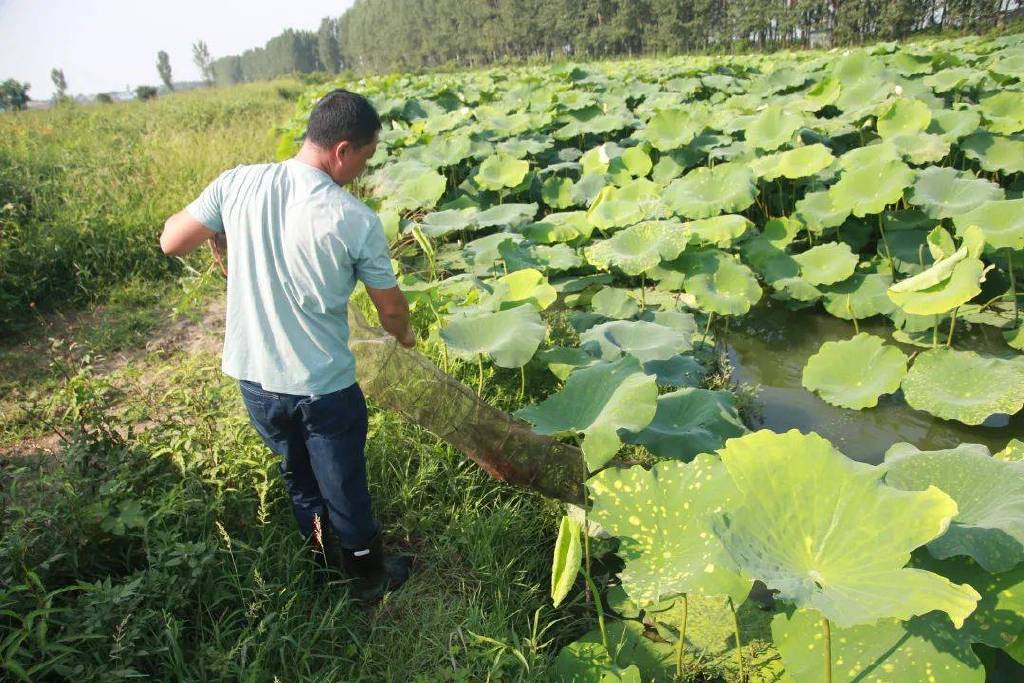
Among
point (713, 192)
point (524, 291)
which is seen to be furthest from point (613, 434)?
point (713, 192)

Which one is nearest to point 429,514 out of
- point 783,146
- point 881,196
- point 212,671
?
point 212,671

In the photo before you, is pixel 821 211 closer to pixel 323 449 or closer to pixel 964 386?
pixel 964 386

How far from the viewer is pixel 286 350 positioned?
1.72 metres

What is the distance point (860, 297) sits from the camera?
383 centimetres

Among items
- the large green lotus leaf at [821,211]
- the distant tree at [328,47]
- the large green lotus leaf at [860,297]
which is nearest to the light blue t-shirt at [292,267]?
the large green lotus leaf at [860,297]

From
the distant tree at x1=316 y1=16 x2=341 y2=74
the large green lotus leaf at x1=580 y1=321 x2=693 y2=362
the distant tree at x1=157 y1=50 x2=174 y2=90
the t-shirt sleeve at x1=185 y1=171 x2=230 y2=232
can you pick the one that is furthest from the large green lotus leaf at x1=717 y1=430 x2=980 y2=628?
the distant tree at x1=316 y1=16 x2=341 y2=74

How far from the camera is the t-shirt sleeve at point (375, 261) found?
1642 mm

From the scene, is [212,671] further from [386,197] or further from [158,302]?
[386,197]

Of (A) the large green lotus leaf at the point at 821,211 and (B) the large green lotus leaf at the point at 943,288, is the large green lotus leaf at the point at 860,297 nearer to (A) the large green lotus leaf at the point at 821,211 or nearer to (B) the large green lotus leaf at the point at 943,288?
(A) the large green lotus leaf at the point at 821,211

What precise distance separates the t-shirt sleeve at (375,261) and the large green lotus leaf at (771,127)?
164 inches

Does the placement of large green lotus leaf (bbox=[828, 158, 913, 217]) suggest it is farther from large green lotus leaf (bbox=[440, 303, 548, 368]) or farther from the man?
the man

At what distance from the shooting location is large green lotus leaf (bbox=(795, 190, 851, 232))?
4.09 m

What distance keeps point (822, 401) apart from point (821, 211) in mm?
1525

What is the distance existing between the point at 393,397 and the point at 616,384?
82cm
